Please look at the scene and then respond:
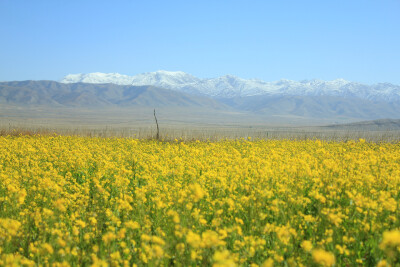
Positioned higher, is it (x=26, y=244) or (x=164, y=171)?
(x=164, y=171)

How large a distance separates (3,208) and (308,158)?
6.19 meters

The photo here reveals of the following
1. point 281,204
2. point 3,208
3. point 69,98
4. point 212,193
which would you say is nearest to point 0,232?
point 3,208

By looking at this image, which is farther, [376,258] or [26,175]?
[26,175]

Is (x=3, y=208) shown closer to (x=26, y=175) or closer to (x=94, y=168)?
(x=26, y=175)

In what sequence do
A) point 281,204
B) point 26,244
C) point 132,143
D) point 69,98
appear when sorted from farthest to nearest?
1. point 69,98
2. point 132,143
3. point 281,204
4. point 26,244

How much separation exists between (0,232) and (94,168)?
15.1ft

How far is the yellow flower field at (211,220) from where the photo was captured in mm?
3250

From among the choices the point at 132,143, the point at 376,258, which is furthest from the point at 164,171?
the point at 132,143

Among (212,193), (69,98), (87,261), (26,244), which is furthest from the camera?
(69,98)

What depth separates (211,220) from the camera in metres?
4.89

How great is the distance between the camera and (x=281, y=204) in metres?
4.90

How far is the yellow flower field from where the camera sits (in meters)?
3.25

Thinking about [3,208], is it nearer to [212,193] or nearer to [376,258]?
[212,193]

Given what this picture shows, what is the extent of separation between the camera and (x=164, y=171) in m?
6.72
